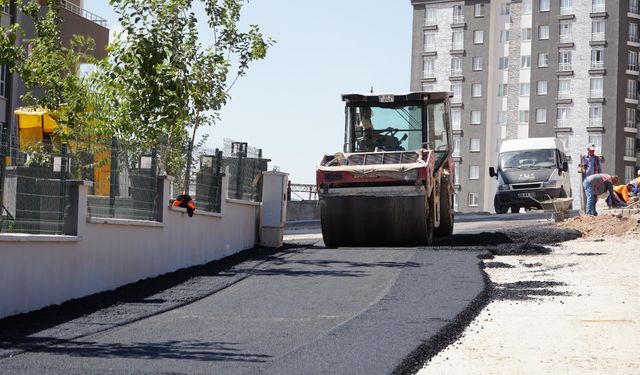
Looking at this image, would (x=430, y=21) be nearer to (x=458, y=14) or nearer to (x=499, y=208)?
(x=458, y=14)

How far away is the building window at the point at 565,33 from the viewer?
4413 inches

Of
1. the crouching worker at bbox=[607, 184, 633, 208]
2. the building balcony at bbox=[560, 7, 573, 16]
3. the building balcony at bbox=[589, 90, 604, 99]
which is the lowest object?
the crouching worker at bbox=[607, 184, 633, 208]

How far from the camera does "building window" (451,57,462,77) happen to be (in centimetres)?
12062

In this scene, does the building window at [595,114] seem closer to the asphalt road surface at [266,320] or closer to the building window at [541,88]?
the building window at [541,88]

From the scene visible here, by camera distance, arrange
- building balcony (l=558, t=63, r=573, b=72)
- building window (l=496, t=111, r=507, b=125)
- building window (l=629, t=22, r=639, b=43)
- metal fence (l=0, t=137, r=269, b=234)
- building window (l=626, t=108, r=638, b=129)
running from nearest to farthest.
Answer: metal fence (l=0, t=137, r=269, b=234)
building window (l=626, t=108, r=638, b=129)
building window (l=629, t=22, r=639, b=43)
building balcony (l=558, t=63, r=573, b=72)
building window (l=496, t=111, r=507, b=125)

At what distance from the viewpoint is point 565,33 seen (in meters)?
112

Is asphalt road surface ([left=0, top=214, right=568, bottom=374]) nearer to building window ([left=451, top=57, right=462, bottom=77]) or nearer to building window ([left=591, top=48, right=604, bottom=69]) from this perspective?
building window ([left=591, top=48, right=604, bottom=69])

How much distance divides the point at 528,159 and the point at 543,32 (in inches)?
2835

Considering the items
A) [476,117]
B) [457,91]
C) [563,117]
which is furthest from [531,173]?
[457,91]

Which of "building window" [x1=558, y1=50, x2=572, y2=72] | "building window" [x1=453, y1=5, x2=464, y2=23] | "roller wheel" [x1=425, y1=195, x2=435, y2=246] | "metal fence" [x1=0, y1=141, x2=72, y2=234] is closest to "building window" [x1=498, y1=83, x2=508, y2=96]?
"building window" [x1=558, y1=50, x2=572, y2=72]

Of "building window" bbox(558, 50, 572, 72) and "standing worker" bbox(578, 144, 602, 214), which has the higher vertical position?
"building window" bbox(558, 50, 572, 72)

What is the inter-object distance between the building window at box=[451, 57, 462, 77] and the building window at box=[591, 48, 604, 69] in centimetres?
1433

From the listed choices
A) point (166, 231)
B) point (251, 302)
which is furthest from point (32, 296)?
point (166, 231)

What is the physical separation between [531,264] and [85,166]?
29.1 feet
